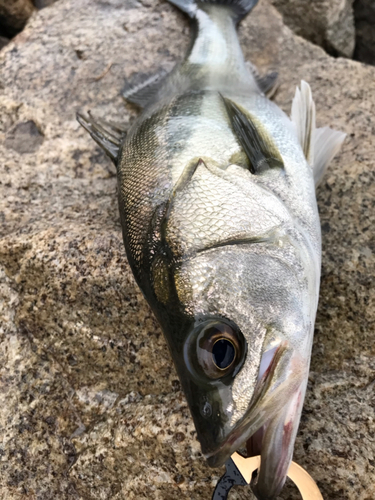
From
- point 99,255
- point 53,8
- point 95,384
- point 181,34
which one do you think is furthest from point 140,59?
point 95,384

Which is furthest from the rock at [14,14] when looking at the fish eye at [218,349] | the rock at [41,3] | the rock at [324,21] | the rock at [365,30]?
the fish eye at [218,349]

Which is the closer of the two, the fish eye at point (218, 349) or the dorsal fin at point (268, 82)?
the fish eye at point (218, 349)

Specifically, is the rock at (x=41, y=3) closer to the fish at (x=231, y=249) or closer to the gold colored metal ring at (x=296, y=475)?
the fish at (x=231, y=249)

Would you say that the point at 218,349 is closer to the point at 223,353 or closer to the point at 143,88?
the point at 223,353

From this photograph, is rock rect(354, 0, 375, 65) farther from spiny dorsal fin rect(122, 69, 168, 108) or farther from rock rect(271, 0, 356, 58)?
spiny dorsal fin rect(122, 69, 168, 108)

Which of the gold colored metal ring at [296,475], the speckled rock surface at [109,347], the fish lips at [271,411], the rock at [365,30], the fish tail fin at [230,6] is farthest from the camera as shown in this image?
the rock at [365,30]

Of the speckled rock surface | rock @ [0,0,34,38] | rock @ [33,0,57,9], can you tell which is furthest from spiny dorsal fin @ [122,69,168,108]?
rock @ [33,0,57,9]
